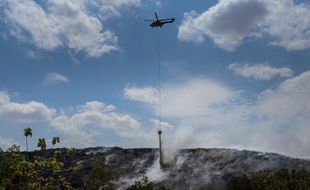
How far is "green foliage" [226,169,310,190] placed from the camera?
121 ft

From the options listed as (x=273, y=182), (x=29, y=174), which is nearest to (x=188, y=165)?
(x=273, y=182)

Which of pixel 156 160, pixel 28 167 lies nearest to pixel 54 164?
pixel 28 167

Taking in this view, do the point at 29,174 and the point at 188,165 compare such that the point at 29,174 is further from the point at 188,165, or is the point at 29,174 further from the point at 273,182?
the point at 188,165

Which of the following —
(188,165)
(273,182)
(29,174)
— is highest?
(29,174)

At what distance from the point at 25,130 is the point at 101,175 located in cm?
2497

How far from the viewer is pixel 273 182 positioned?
124ft

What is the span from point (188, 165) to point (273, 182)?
16012mm

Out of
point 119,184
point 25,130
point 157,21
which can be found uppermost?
point 157,21

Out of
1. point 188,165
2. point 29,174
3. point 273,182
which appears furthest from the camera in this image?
point 188,165

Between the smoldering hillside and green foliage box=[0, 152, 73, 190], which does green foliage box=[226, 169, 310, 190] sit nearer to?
the smoldering hillside

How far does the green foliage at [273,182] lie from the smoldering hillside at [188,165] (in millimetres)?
4820

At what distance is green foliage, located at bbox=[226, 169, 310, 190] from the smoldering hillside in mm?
4820

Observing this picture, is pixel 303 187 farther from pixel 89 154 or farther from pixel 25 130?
pixel 89 154

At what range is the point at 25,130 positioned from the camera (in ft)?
60.6
